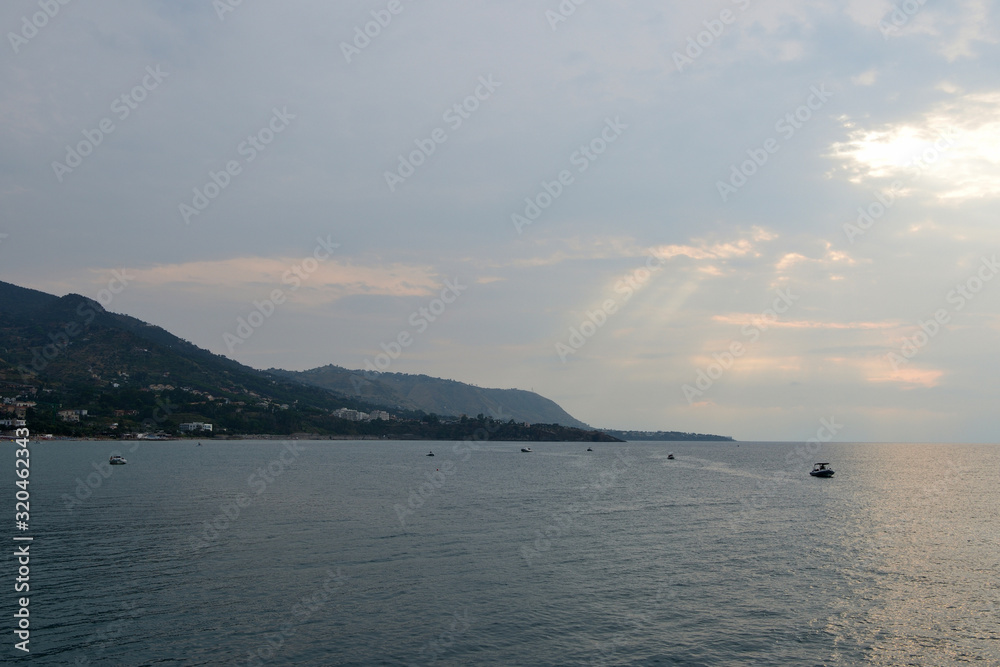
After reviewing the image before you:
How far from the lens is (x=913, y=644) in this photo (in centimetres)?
3512

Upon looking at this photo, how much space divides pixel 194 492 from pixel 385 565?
57361 millimetres

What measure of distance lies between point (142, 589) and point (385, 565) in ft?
55.4

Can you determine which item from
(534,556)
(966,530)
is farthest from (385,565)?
(966,530)

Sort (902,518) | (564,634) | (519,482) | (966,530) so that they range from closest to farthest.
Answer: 1. (564,634)
2. (966,530)
3. (902,518)
4. (519,482)

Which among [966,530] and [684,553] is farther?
[966,530]

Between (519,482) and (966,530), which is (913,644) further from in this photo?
(519,482)

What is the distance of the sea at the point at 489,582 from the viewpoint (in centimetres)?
3262

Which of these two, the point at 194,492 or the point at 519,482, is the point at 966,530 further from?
the point at 194,492

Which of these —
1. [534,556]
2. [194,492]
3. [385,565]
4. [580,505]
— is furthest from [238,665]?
[194,492]

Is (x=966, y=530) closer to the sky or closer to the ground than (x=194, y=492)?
closer to the sky

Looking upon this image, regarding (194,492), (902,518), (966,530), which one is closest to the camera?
(966,530)

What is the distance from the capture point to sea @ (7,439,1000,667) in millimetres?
32625

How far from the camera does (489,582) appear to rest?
4450cm

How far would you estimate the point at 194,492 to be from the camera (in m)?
91.6
